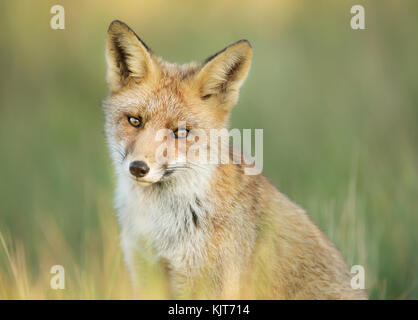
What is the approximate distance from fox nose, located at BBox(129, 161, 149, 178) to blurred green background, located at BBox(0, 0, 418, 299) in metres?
1.64

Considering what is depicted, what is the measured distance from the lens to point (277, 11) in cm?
692

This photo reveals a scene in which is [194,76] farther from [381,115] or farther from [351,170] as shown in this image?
[381,115]

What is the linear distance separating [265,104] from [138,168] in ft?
13.9

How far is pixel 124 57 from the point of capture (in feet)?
11.7

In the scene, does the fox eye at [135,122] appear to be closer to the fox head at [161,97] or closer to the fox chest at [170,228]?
the fox head at [161,97]

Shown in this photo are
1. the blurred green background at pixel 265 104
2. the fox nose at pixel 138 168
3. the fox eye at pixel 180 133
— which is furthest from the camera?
the blurred green background at pixel 265 104

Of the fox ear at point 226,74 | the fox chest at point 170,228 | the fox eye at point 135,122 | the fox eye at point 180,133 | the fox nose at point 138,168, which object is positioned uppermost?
the fox ear at point 226,74

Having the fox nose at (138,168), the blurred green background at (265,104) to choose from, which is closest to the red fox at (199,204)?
the fox nose at (138,168)

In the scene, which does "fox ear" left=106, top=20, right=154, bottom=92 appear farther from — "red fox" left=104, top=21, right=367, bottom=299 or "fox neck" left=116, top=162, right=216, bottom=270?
"fox neck" left=116, top=162, right=216, bottom=270

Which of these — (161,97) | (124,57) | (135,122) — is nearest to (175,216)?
(135,122)

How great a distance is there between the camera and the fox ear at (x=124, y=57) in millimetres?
3400
